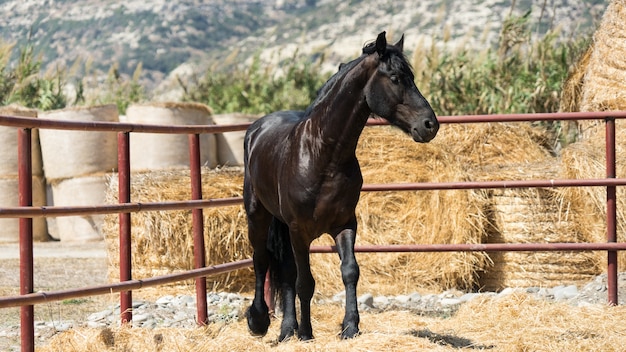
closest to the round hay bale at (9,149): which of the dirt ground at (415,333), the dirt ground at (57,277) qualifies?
the dirt ground at (57,277)

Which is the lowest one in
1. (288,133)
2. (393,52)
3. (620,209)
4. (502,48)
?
(620,209)

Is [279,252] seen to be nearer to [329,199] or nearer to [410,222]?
[329,199]

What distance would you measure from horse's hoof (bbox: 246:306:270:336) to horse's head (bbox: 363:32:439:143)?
56.0 inches

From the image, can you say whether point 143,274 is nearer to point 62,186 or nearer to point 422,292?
point 422,292

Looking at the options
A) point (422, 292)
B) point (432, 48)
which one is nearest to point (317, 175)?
point (422, 292)

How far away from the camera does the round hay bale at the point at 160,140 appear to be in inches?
450

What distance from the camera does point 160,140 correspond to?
450 inches

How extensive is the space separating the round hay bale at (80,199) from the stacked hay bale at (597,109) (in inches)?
218

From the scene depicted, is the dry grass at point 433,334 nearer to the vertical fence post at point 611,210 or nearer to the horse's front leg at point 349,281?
the horse's front leg at point 349,281

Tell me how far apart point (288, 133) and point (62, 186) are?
723 cm

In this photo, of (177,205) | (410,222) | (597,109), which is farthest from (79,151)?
(177,205)

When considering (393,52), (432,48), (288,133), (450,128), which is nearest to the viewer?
(393,52)

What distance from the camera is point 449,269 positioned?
7223 millimetres

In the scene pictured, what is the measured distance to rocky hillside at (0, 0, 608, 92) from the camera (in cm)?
5416
